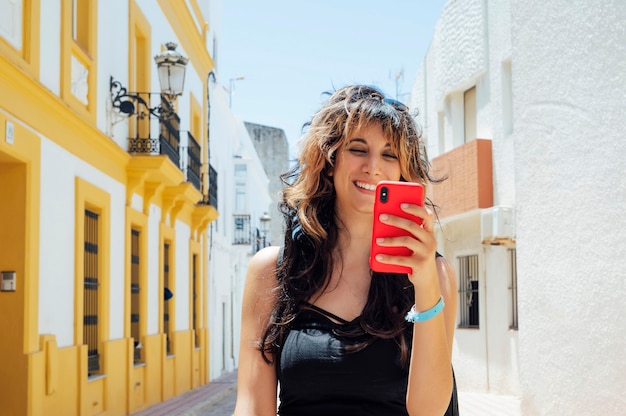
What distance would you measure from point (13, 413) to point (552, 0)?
7.16 meters

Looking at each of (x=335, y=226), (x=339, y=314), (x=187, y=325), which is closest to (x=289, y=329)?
(x=339, y=314)

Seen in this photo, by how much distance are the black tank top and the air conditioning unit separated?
13435 mm

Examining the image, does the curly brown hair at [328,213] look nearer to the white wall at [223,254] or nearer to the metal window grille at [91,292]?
the metal window grille at [91,292]

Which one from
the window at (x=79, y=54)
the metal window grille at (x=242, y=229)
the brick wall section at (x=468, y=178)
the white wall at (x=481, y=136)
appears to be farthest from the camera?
the metal window grille at (x=242, y=229)

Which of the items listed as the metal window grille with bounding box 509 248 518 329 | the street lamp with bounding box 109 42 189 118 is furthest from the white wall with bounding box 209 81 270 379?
the street lamp with bounding box 109 42 189 118

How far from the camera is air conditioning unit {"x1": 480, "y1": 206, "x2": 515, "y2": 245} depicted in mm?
15711

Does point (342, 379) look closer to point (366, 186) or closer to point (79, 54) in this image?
point (366, 186)

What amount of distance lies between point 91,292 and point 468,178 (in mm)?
7738

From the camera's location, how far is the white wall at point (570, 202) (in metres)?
9.79

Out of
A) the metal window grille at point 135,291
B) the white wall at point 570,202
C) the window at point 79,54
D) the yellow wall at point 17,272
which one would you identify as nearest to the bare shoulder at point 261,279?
the yellow wall at point 17,272

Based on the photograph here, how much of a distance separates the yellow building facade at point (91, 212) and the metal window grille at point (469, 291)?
17.4 ft

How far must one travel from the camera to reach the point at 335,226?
2.85 m

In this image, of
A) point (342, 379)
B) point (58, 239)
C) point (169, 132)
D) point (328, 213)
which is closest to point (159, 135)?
point (169, 132)

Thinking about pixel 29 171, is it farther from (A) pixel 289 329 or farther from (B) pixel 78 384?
(A) pixel 289 329
